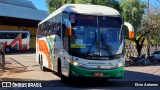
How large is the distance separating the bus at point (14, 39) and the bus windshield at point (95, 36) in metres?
33.0

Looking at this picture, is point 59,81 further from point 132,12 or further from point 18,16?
point 18,16

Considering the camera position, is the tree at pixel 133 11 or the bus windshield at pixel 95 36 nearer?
the bus windshield at pixel 95 36

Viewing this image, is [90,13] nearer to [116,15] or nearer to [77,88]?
[116,15]

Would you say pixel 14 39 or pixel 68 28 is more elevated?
pixel 68 28

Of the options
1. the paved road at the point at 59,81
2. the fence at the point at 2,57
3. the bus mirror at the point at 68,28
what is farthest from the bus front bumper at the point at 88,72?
the fence at the point at 2,57

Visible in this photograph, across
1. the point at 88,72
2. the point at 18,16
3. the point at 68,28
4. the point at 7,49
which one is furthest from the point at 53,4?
the point at 88,72

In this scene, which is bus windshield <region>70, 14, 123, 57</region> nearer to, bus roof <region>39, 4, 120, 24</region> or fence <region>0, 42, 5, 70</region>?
bus roof <region>39, 4, 120, 24</region>

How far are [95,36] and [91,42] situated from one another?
0.32 meters

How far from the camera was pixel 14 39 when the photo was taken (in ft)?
156

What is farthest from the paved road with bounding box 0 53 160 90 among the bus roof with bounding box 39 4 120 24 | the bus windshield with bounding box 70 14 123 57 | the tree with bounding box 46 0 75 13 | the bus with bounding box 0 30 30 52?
the bus with bounding box 0 30 30 52

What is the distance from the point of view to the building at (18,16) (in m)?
48.9

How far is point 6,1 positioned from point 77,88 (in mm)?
42660

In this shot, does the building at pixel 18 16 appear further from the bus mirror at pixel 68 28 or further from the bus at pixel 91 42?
the bus mirror at pixel 68 28

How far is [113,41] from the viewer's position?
14.8m
